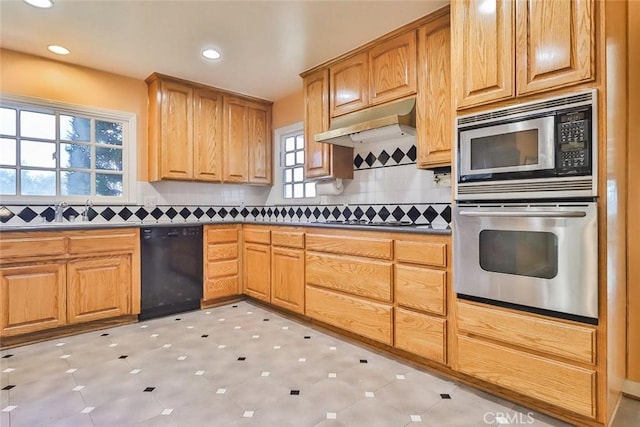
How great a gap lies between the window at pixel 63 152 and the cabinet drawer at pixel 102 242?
2.27ft

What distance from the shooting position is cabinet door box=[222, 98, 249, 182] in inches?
162

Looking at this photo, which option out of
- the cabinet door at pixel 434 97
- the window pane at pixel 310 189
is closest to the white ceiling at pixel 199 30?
the cabinet door at pixel 434 97

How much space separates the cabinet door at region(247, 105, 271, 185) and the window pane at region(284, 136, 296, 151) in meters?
0.24

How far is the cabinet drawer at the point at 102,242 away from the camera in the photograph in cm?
282

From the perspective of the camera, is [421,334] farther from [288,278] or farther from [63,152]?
[63,152]

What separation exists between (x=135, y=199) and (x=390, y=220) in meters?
2.69

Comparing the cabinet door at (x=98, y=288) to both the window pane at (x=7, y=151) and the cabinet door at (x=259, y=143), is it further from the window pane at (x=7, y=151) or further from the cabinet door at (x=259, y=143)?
the cabinet door at (x=259, y=143)

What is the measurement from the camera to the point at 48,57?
10.4ft

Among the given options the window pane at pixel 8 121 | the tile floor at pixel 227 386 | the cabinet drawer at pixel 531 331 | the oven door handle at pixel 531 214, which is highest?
the window pane at pixel 8 121

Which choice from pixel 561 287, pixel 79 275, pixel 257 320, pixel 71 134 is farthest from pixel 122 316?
pixel 561 287

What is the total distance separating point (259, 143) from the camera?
4.43 metres

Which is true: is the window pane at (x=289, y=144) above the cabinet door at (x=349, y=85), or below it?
below

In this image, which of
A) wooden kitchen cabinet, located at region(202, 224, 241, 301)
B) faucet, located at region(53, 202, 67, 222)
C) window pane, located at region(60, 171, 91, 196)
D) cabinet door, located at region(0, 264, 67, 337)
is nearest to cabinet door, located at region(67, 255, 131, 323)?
cabinet door, located at region(0, 264, 67, 337)

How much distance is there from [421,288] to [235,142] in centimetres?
295
